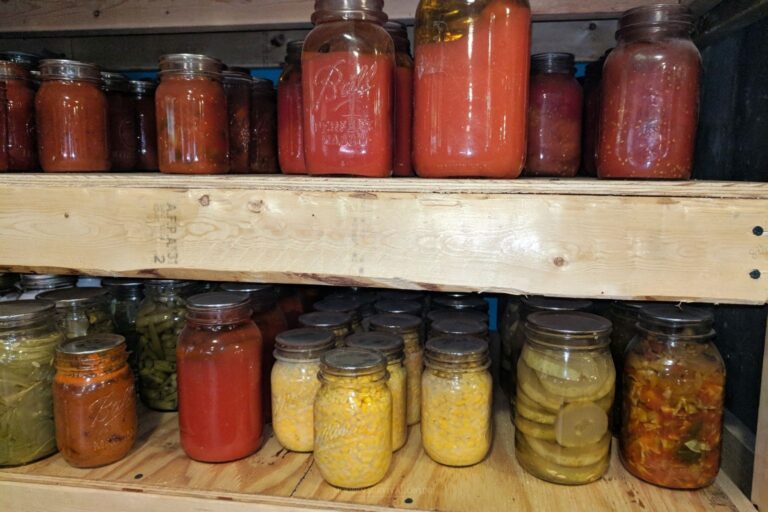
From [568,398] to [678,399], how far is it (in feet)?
0.56

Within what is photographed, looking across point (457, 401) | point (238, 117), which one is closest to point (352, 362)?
point (457, 401)

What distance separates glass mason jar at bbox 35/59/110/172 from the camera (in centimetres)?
104

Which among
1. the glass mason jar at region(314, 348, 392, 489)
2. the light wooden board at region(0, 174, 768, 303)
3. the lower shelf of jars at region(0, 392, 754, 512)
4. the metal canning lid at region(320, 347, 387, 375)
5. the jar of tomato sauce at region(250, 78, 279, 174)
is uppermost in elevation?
the jar of tomato sauce at region(250, 78, 279, 174)

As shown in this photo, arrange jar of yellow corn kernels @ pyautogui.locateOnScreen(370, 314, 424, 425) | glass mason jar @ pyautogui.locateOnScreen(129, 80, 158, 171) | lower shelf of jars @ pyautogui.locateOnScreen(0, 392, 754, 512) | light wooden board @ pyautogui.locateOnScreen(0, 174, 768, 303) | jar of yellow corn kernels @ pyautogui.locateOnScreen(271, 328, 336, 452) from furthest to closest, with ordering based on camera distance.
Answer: glass mason jar @ pyautogui.locateOnScreen(129, 80, 158, 171) → jar of yellow corn kernels @ pyautogui.locateOnScreen(370, 314, 424, 425) → jar of yellow corn kernels @ pyautogui.locateOnScreen(271, 328, 336, 452) → lower shelf of jars @ pyautogui.locateOnScreen(0, 392, 754, 512) → light wooden board @ pyautogui.locateOnScreen(0, 174, 768, 303)

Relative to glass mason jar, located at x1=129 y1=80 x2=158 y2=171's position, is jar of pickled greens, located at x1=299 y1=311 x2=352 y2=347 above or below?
below

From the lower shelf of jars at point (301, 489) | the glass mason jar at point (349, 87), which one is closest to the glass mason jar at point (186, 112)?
the glass mason jar at point (349, 87)

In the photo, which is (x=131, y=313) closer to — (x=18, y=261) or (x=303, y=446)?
(x=18, y=261)

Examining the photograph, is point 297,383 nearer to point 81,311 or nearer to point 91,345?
point 91,345

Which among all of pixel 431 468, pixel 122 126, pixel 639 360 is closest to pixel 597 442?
pixel 639 360

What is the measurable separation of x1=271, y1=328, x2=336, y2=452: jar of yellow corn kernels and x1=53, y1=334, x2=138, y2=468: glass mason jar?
0.27 meters

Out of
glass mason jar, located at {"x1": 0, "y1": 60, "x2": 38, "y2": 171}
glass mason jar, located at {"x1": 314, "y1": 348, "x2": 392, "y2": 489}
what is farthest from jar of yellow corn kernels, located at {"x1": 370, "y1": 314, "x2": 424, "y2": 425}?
glass mason jar, located at {"x1": 0, "y1": 60, "x2": 38, "y2": 171}

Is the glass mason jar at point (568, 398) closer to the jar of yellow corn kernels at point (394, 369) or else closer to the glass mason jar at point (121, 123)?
the jar of yellow corn kernels at point (394, 369)

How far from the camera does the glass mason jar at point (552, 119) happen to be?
3.38 ft

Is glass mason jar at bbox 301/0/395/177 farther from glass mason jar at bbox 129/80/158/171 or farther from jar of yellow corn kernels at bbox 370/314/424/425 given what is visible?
→ glass mason jar at bbox 129/80/158/171
